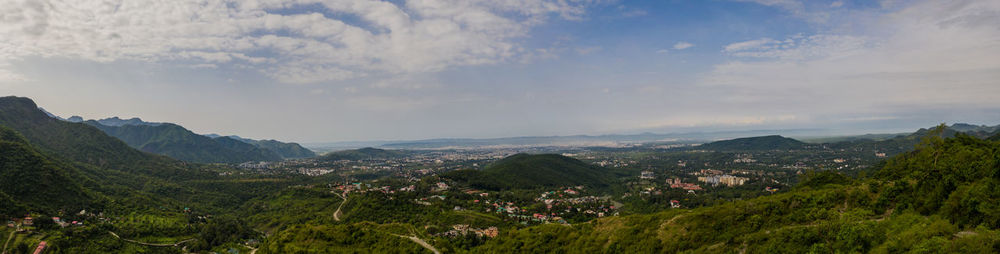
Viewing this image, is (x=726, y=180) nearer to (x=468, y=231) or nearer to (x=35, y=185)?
(x=468, y=231)

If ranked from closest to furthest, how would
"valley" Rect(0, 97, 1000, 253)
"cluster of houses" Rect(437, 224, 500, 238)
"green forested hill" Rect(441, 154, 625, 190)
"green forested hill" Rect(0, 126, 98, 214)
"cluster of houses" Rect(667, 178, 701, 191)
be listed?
"valley" Rect(0, 97, 1000, 253)
"cluster of houses" Rect(437, 224, 500, 238)
"green forested hill" Rect(0, 126, 98, 214)
"cluster of houses" Rect(667, 178, 701, 191)
"green forested hill" Rect(441, 154, 625, 190)

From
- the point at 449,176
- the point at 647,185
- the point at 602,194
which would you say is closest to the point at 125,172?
the point at 449,176

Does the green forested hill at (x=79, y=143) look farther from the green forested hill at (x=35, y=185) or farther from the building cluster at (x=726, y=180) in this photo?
the building cluster at (x=726, y=180)

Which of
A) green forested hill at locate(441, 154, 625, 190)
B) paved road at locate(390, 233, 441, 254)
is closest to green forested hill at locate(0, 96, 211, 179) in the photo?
green forested hill at locate(441, 154, 625, 190)

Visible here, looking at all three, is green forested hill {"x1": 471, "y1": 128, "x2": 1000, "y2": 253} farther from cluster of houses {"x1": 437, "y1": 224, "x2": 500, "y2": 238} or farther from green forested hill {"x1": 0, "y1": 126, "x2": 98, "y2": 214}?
green forested hill {"x1": 0, "y1": 126, "x2": 98, "y2": 214}

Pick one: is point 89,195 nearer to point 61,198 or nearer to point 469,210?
point 61,198
